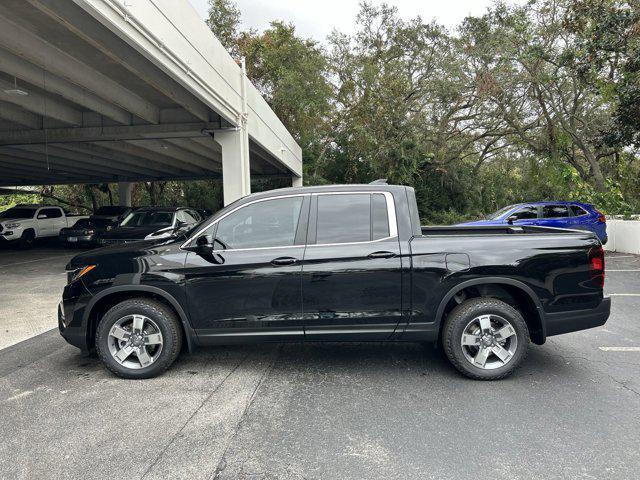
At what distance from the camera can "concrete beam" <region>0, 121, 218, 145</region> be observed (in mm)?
12797

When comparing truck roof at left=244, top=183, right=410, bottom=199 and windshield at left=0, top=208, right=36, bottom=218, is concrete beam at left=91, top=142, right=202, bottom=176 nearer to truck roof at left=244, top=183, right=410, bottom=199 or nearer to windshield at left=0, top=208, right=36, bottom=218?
windshield at left=0, top=208, right=36, bottom=218

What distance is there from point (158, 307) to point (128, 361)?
60 centimetres

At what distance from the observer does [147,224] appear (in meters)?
11.9

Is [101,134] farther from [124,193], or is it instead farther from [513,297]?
[124,193]

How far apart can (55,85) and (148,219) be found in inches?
151

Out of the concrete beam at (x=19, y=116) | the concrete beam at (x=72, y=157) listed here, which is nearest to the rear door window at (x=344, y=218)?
the concrete beam at (x=19, y=116)

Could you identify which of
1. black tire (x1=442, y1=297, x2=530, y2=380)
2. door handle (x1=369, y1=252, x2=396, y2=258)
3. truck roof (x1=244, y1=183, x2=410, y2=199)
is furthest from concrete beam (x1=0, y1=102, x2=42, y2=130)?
black tire (x1=442, y1=297, x2=530, y2=380)

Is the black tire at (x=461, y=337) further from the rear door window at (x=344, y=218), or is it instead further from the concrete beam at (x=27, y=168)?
the concrete beam at (x=27, y=168)

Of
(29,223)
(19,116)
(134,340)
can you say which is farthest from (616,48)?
(29,223)

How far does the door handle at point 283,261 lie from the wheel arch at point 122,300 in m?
0.99

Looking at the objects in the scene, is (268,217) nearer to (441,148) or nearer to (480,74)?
(480,74)

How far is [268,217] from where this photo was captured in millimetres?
4320

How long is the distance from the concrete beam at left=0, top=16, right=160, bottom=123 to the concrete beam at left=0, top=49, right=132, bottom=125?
58cm

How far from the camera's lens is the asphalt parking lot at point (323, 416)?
2.84 metres
